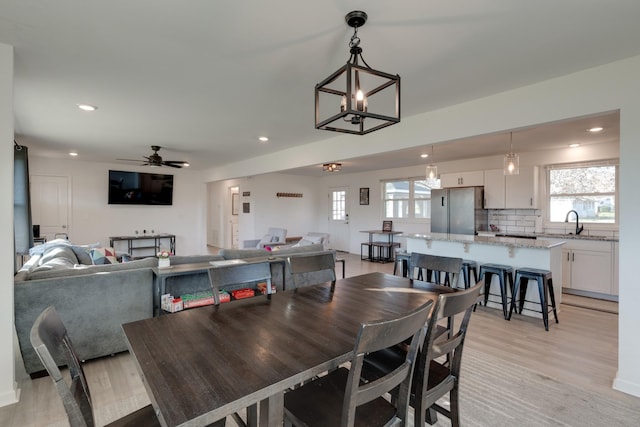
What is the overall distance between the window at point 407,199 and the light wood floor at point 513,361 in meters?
3.93

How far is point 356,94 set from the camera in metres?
1.57

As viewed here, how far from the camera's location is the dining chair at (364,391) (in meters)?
1.03

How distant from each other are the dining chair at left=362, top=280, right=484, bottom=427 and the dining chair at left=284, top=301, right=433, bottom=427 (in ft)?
0.48

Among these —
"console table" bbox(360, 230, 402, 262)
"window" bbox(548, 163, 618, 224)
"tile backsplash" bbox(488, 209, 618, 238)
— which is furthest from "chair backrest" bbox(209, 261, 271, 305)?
"console table" bbox(360, 230, 402, 262)

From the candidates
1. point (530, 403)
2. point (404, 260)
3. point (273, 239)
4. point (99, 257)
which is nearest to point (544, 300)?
point (530, 403)

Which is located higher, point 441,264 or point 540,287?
point 441,264

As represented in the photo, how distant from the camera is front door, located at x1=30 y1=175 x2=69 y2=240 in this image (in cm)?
639

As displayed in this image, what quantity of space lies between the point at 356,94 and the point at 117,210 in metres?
7.69

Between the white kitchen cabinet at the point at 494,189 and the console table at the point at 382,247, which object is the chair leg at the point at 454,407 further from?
the console table at the point at 382,247

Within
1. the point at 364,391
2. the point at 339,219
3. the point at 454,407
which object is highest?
the point at 339,219

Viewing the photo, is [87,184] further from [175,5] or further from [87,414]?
[87,414]

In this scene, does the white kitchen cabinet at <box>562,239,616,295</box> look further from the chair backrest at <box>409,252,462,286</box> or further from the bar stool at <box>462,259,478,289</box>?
the chair backrest at <box>409,252,462,286</box>

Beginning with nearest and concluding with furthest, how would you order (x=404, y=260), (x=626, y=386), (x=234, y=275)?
(x=234, y=275), (x=626, y=386), (x=404, y=260)

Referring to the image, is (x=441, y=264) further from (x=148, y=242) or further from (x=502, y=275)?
(x=148, y=242)
